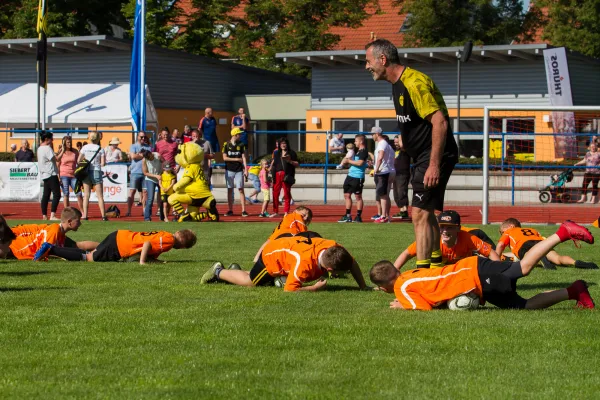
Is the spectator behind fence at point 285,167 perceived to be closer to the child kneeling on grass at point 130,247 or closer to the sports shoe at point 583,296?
the child kneeling on grass at point 130,247

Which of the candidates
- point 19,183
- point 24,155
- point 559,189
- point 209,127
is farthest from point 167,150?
point 559,189

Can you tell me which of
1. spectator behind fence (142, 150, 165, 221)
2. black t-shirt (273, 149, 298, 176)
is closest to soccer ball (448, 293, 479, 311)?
spectator behind fence (142, 150, 165, 221)

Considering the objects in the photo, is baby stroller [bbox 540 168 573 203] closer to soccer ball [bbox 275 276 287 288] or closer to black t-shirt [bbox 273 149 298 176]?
black t-shirt [bbox 273 149 298 176]

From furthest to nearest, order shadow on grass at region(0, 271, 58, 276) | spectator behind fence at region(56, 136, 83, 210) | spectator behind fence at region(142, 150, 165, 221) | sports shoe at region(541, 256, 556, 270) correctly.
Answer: spectator behind fence at region(56, 136, 83, 210), spectator behind fence at region(142, 150, 165, 221), sports shoe at region(541, 256, 556, 270), shadow on grass at region(0, 271, 58, 276)

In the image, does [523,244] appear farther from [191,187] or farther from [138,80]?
[138,80]

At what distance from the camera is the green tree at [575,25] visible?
140 ft

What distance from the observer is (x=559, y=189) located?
86.0 ft

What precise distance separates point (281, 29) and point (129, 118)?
15.9 metres

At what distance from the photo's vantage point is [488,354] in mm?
6121

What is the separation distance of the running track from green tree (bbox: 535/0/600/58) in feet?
62.9

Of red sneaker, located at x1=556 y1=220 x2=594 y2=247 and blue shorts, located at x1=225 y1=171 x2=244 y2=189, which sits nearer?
red sneaker, located at x1=556 y1=220 x2=594 y2=247

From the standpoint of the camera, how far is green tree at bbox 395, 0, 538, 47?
41.3 meters

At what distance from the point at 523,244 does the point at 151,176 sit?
36.9ft

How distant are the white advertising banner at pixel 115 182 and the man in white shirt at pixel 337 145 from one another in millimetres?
6946
